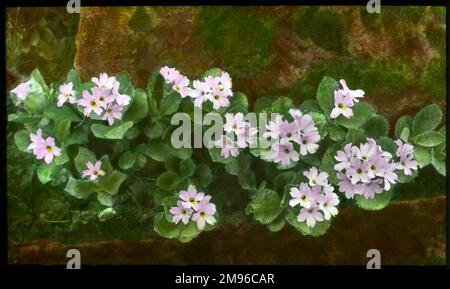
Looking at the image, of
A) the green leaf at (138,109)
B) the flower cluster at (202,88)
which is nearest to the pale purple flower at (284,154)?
the flower cluster at (202,88)

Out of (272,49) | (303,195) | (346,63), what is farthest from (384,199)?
(272,49)

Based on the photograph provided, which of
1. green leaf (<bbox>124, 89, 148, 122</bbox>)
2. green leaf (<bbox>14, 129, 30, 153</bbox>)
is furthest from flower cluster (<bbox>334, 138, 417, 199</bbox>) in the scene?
green leaf (<bbox>14, 129, 30, 153</bbox>)

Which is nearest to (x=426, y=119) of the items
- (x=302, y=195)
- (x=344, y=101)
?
(x=344, y=101)

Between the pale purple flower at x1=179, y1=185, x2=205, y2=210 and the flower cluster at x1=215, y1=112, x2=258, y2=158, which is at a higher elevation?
the flower cluster at x1=215, y1=112, x2=258, y2=158

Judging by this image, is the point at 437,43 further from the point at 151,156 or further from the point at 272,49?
the point at 151,156

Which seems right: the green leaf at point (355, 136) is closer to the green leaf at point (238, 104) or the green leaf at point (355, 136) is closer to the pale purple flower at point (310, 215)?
the pale purple flower at point (310, 215)

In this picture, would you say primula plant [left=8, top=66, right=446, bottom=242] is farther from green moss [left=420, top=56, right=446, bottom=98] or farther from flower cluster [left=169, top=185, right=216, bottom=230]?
green moss [left=420, top=56, right=446, bottom=98]
